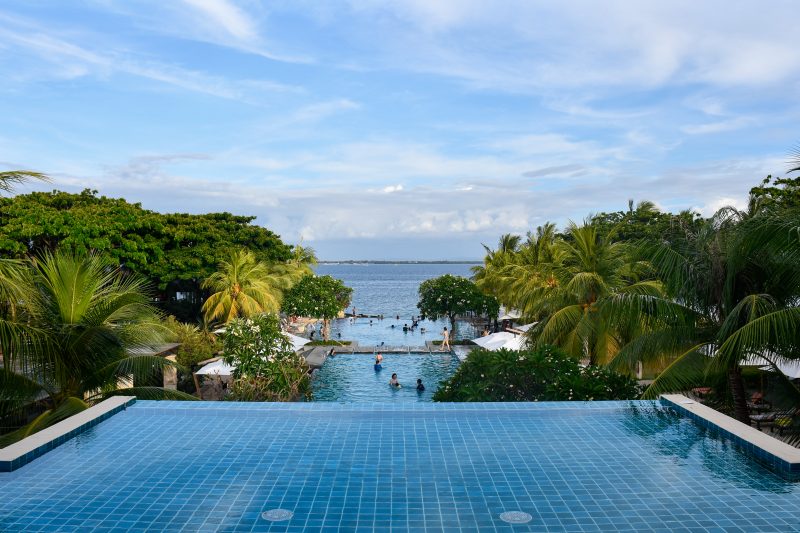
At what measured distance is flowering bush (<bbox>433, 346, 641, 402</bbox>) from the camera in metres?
11.9

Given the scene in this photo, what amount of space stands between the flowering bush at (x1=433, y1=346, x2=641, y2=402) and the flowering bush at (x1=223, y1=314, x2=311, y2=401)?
503 centimetres

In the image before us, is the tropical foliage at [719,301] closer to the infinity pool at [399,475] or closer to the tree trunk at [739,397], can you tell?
the tree trunk at [739,397]

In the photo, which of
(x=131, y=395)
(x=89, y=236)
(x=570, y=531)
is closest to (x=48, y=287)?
(x=131, y=395)

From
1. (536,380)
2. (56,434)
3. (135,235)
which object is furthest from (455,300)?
(56,434)

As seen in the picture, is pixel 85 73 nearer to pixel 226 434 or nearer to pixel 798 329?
pixel 226 434

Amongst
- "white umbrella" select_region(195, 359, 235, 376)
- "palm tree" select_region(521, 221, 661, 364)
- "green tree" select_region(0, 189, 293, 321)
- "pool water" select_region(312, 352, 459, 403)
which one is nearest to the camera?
"palm tree" select_region(521, 221, 661, 364)

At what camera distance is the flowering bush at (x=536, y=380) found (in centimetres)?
1191

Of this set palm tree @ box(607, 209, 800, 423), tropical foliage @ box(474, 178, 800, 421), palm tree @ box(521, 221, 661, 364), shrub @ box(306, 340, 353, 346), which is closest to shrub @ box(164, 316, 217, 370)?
shrub @ box(306, 340, 353, 346)

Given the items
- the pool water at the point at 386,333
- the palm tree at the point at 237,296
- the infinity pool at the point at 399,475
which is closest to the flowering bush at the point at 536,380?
the infinity pool at the point at 399,475

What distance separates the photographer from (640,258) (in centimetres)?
1118

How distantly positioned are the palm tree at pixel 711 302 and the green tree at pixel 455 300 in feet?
79.1

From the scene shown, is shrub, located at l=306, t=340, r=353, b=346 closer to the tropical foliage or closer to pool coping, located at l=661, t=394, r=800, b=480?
the tropical foliage

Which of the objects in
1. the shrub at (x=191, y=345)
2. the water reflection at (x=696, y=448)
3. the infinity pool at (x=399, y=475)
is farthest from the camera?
the shrub at (x=191, y=345)

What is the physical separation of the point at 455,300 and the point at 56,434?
1128 inches
